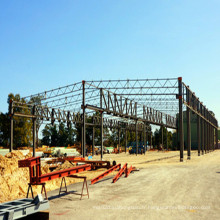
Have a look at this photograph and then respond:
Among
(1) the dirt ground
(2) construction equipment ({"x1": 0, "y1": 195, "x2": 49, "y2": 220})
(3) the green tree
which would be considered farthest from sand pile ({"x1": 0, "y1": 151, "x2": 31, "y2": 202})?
(3) the green tree

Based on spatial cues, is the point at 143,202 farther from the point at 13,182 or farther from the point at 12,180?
the point at 12,180

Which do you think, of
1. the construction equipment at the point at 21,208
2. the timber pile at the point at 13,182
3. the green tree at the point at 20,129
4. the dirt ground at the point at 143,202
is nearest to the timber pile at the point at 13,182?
the timber pile at the point at 13,182

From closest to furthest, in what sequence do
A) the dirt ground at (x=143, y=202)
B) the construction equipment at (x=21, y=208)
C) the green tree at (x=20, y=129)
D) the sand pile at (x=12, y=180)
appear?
the construction equipment at (x=21, y=208)
the dirt ground at (x=143, y=202)
the sand pile at (x=12, y=180)
the green tree at (x=20, y=129)

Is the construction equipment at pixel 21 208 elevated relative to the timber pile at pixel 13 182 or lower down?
elevated

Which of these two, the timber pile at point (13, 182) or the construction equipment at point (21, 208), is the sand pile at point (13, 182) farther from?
the construction equipment at point (21, 208)

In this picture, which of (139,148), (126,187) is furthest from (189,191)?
(139,148)

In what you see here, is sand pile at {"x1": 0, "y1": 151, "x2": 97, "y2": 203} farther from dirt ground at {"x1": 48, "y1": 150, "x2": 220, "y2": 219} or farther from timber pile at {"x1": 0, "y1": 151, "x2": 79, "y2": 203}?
dirt ground at {"x1": 48, "y1": 150, "x2": 220, "y2": 219}

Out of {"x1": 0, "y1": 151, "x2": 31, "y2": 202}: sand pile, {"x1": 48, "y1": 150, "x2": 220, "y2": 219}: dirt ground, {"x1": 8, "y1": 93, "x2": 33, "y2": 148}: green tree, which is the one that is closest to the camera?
{"x1": 48, "y1": 150, "x2": 220, "y2": 219}: dirt ground

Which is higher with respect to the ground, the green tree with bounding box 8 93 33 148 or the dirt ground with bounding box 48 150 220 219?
the green tree with bounding box 8 93 33 148

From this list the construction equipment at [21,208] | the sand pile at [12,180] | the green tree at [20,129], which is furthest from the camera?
the green tree at [20,129]

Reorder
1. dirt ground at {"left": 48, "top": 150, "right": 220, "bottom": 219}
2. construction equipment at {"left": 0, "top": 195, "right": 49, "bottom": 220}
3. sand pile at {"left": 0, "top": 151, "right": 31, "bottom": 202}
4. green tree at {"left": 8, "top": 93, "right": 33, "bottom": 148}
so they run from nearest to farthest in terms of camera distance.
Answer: construction equipment at {"left": 0, "top": 195, "right": 49, "bottom": 220} → dirt ground at {"left": 48, "top": 150, "right": 220, "bottom": 219} → sand pile at {"left": 0, "top": 151, "right": 31, "bottom": 202} → green tree at {"left": 8, "top": 93, "right": 33, "bottom": 148}

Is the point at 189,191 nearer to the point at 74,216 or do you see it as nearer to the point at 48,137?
the point at 74,216

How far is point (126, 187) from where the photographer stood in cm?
1320

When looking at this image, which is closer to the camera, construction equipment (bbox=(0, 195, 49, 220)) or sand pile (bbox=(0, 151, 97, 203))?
construction equipment (bbox=(0, 195, 49, 220))
